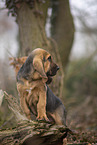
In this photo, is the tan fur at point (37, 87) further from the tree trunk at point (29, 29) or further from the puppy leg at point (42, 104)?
the tree trunk at point (29, 29)

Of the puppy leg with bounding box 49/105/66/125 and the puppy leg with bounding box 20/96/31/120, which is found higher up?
the puppy leg with bounding box 20/96/31/120

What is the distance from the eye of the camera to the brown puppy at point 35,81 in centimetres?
311

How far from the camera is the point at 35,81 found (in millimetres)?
3178

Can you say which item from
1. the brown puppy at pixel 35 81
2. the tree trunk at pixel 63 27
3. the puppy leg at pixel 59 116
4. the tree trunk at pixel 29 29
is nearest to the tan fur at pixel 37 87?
the brown puppy at pixel 35 81

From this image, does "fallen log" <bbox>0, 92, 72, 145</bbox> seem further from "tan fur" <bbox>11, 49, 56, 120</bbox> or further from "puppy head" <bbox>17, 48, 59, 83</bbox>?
"puppy head" <bbox>17, 48, 59, 83</bbox>

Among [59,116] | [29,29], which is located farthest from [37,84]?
[29,29]

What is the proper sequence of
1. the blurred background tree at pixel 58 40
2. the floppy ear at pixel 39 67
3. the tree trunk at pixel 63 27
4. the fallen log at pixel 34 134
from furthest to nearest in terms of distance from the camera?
the tree trunk at pixel 63 27 → the blurred background tree at pixel 58 40 → the floppy ear at pixel 39 67 → the fallen log at pixel 34 134

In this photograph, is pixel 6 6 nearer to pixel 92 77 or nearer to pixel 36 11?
pixel 36 11

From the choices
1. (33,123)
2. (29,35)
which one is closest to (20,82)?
(33,123)

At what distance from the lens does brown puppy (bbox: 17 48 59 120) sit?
3.11 meters

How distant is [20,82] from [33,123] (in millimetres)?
677

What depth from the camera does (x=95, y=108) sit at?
1225 centimetres

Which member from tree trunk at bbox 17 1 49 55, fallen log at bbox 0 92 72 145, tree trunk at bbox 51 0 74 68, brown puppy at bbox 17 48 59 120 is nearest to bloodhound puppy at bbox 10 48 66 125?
brown puppy at bbox 17 48 59 120

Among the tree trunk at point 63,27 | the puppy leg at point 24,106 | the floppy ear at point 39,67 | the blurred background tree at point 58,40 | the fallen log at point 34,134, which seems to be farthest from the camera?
the tree trunk at point 63,27
